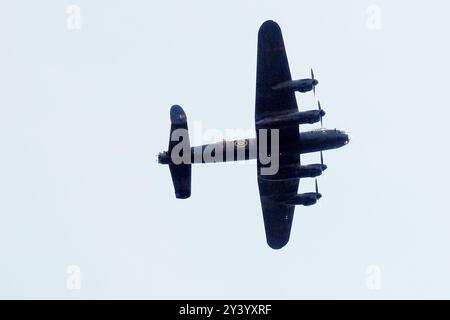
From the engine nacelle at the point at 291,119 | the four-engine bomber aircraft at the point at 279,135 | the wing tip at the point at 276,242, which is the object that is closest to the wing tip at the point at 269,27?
the four-engine bomber aircraft at the point at 279,135

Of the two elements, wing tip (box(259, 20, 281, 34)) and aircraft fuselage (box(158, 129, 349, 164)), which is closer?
wing tip (box(259, 20, 281, 34))

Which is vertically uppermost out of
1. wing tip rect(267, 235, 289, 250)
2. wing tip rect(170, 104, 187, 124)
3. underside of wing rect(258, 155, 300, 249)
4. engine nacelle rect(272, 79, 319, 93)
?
engine nacelle rect(272, 79, 319, 93)

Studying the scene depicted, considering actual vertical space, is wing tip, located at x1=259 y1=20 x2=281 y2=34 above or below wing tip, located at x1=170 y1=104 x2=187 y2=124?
above

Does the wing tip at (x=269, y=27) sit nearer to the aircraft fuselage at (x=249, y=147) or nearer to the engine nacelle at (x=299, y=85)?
the engine nacelle at (x=299, y=85)

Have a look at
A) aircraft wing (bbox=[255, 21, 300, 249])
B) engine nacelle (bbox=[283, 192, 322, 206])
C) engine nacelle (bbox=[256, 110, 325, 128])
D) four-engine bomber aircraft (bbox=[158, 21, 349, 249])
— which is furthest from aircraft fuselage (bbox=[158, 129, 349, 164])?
engine nacelle (bbox=[283, 192, 322, 206])

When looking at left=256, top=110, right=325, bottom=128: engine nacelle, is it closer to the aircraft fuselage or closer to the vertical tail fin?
the aircraft fuselage
